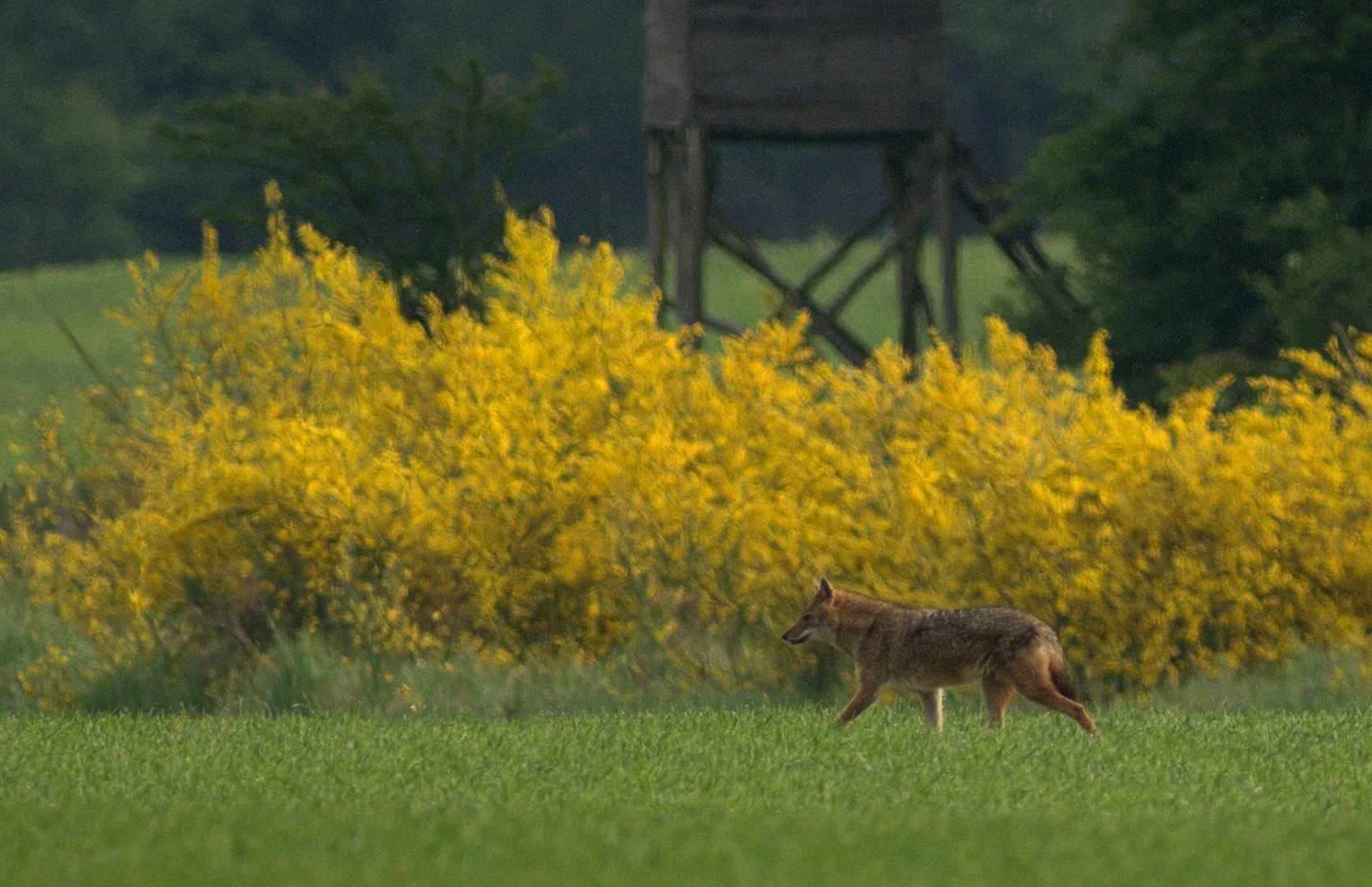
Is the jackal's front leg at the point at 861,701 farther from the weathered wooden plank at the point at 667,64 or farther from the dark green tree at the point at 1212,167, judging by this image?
the weathered wooden plank at the point at 667,64

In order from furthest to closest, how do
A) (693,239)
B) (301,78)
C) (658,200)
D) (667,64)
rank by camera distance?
(301,78), (658,200), (667,64), (693,239)

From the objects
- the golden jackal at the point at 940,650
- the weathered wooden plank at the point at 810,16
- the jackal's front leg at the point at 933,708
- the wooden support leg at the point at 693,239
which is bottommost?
the jackal's front leg at the point at 933,708

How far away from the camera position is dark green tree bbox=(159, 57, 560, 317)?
803 inches

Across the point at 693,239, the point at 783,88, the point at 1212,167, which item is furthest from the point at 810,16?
the point at 1212,167

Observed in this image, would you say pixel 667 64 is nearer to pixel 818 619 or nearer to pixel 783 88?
pixel 783 88

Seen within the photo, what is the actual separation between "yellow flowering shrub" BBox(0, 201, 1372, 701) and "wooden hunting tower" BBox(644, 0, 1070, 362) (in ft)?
20.5

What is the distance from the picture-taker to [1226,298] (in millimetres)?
18266

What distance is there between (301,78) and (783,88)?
2601cm

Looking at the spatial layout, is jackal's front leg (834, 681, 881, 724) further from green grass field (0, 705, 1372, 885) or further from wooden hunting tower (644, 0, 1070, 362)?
wooden hunting tower (644, 0, 1070, 362)

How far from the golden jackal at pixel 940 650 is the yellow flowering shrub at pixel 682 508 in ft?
4.54

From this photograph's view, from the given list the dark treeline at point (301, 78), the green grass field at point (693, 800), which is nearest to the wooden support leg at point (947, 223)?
the green grass field at point (693, 800)

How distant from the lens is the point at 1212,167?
58.9ft

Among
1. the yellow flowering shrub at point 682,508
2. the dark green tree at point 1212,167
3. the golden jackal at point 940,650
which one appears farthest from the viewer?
the dark green tree at point 1212,167

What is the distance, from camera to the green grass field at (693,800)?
687cm
